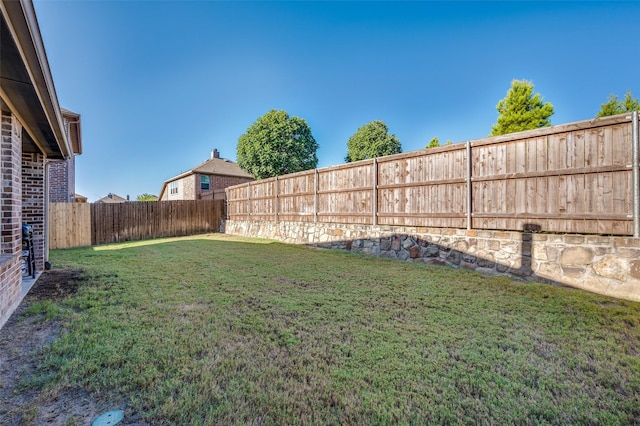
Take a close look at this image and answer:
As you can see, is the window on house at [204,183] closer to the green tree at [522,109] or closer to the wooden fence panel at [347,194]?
the wooden fence panel at [347,194]

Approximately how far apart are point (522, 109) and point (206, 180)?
20.8m

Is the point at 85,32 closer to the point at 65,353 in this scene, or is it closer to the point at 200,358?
the point at 65,353

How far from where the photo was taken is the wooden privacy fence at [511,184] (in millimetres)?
3930

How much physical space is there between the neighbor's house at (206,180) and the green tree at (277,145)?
3.43m

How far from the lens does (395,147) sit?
21.8 metres

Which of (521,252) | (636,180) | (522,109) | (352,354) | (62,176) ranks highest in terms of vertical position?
(522,109)

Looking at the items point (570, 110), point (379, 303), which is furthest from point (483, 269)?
point (570, 110)

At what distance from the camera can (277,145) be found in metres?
16.8

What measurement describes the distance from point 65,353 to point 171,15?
9.24 m

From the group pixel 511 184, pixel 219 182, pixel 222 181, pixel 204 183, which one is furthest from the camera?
pixel 222 181

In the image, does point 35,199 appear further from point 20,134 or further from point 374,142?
point 374,142

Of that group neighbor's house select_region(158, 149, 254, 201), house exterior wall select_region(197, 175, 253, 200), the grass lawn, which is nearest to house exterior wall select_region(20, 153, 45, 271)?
the grass lawn

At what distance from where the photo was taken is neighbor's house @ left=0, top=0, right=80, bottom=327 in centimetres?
203

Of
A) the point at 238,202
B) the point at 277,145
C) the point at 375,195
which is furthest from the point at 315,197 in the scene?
the point at 277,145
